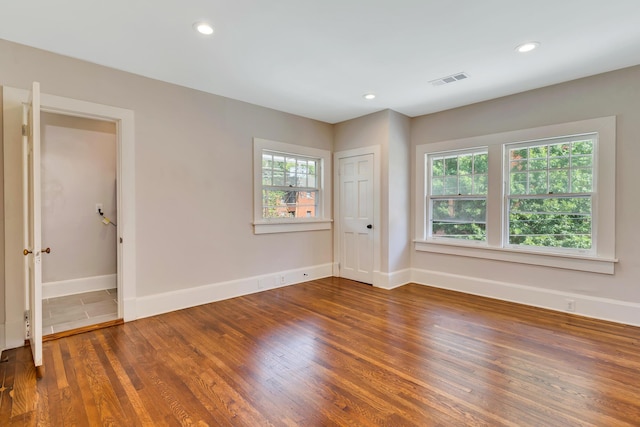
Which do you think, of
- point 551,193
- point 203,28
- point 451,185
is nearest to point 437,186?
point 451,185

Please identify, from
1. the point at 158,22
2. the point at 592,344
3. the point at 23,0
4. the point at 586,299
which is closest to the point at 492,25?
the point at 158,22

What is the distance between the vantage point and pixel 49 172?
413 centimetres

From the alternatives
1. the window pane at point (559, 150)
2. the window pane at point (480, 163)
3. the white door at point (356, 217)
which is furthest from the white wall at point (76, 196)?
the window pane at point (559, 150)

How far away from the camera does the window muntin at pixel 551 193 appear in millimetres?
3494

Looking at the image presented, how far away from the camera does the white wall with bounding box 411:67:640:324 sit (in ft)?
10.4

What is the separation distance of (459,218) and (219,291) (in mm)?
3464

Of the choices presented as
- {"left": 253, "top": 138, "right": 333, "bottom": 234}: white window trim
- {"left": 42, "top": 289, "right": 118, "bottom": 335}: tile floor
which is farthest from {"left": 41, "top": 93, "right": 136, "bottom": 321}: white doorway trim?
{"left": 253, "top": 138, "right": 333, "bottom": 234}: white window trim

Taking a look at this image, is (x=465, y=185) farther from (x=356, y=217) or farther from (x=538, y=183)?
(x=356, y=217)

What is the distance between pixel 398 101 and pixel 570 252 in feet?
8.98

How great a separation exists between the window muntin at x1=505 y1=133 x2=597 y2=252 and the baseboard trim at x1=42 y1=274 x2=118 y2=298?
5.59m

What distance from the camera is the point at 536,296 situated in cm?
375

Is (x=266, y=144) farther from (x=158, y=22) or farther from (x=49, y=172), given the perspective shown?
(x=49, y=172)

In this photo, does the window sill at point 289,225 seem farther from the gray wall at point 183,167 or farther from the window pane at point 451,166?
the window pane at point 451,166

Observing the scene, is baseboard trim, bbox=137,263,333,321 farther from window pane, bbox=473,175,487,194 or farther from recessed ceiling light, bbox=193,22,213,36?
recessed ceiling light, bbox=193,22,213,36
